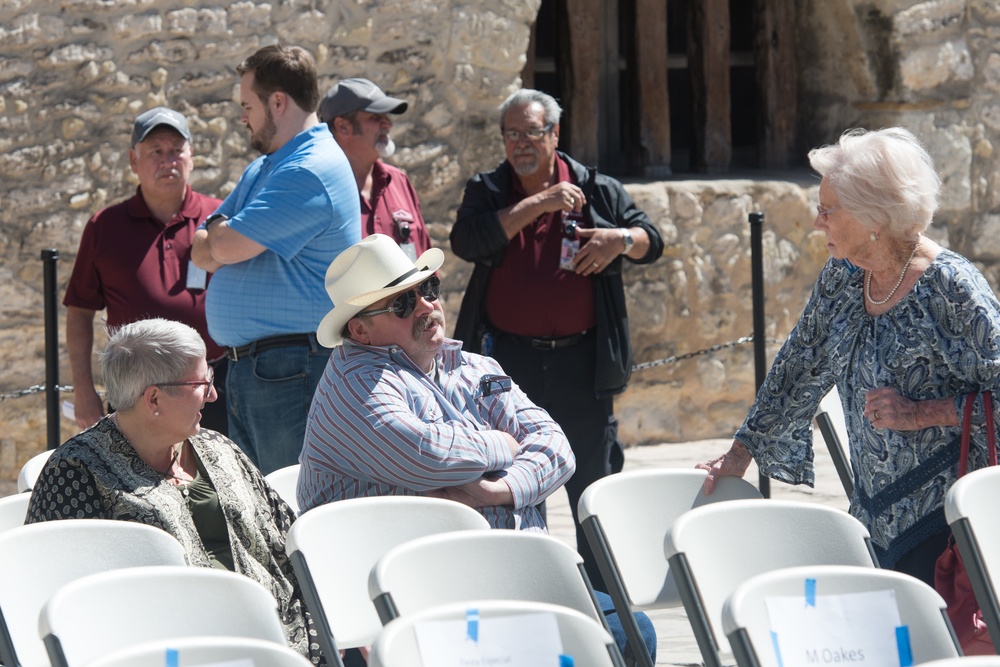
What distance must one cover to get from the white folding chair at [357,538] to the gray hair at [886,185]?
1025 mm

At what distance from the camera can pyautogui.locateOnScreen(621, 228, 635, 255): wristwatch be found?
4422 mm

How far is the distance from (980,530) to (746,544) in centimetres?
44

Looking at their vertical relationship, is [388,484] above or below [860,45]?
below

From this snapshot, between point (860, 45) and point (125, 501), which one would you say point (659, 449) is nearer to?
point (860, 45)

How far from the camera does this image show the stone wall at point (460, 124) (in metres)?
5.14

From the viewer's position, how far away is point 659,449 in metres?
6.29

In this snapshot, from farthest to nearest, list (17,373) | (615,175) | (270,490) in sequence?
(615,175)
(17,373)
(270,490)

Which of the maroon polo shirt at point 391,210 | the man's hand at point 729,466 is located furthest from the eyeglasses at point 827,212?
the maroon polo shirt at point 391,210

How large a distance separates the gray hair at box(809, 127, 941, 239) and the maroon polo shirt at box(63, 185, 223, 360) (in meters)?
2.11

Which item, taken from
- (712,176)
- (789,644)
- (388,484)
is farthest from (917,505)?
(712,176)

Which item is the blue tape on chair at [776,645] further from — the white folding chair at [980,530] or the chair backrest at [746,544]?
the white folding chair at [980,530]

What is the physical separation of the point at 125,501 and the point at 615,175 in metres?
4.29

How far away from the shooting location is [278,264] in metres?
3.75

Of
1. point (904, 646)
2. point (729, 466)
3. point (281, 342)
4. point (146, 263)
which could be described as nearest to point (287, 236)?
point (281, 342)
